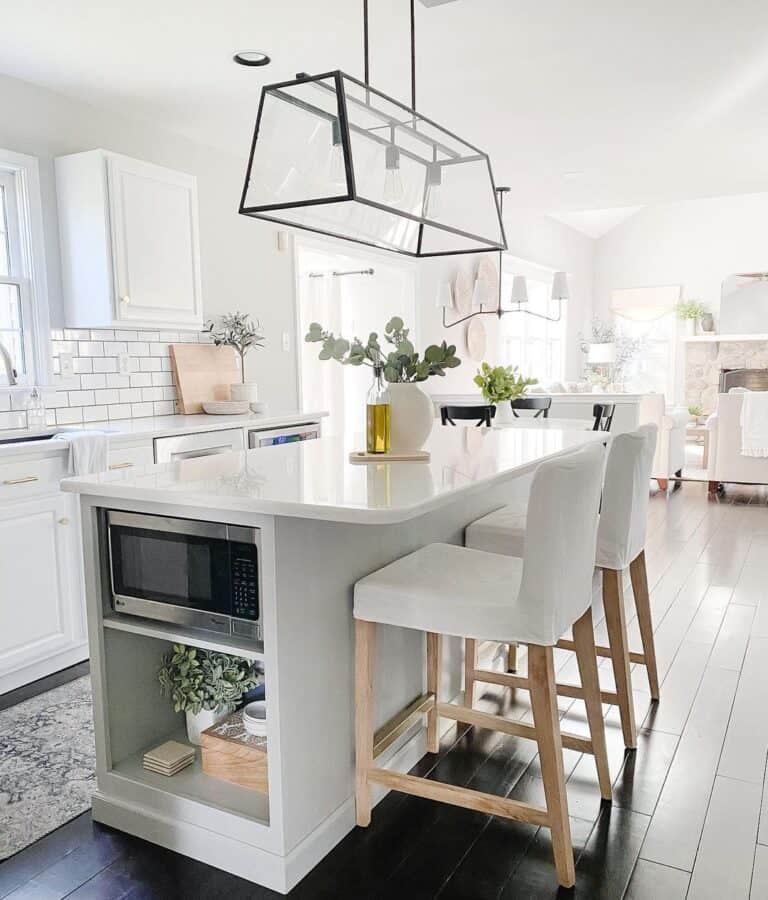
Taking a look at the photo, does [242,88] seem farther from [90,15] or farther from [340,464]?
[340,464]

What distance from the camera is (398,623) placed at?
1823 millimetres

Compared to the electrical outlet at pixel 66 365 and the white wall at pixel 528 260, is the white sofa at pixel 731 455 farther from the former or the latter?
the electrical outlet at pixel 66 365

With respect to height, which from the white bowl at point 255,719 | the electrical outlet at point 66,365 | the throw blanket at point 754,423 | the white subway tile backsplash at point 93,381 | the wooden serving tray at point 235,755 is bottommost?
the wooden serving tray at point 235,755

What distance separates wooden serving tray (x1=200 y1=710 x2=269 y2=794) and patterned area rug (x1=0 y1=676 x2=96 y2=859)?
1.46 ft

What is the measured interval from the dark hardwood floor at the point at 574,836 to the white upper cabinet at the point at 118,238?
93.1 inches

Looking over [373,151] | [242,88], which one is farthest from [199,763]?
[242,88]

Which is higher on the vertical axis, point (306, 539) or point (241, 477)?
point (241, 477)

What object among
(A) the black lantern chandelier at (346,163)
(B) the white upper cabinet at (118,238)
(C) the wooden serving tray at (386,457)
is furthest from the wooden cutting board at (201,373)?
(C) the wooden serving tray at (386,457)

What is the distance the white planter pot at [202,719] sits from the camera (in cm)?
204

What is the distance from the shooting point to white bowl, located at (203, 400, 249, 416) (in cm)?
424

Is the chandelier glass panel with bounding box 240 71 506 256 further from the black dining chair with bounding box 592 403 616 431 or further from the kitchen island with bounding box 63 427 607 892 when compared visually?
the black dining chair with bounding box 592 403 616 431

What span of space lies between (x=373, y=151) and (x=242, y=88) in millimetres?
1818

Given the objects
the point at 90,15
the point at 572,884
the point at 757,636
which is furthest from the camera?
the point at 757,636

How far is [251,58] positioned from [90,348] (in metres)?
1.59
